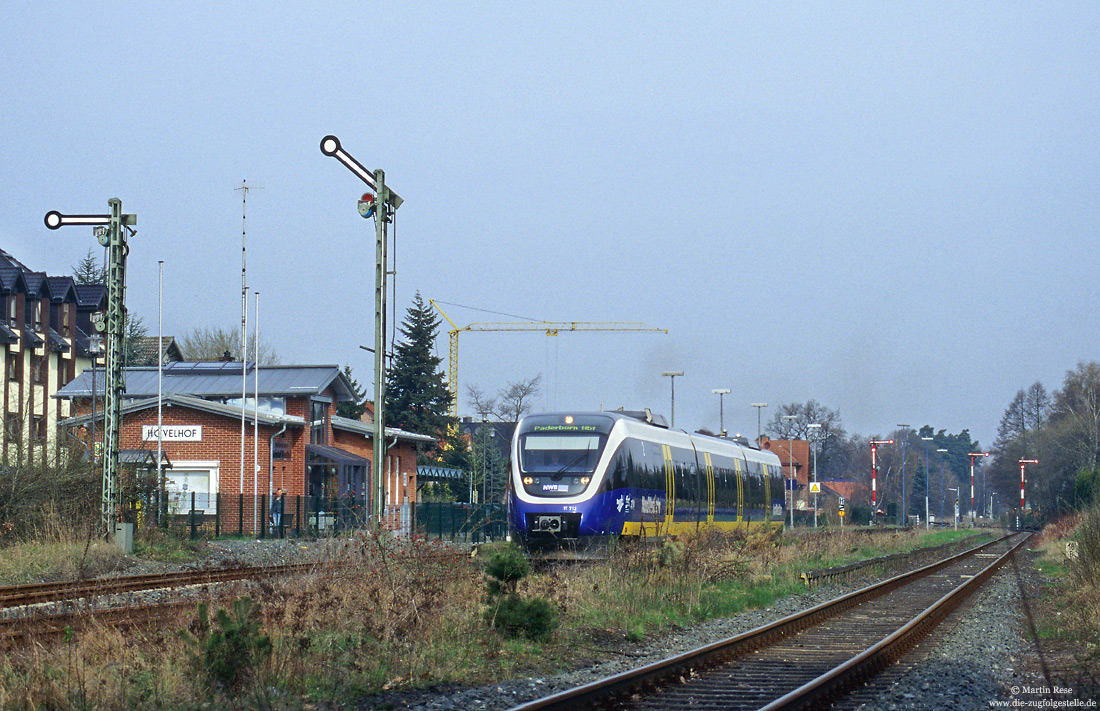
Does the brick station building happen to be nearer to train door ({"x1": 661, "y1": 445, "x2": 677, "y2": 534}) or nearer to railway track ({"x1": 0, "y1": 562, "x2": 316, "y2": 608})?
train door ({"x1": 661, "y1": 445, "x2": 677, "y2": 534})

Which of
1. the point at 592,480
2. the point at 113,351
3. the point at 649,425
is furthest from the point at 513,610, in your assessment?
the point at 113,351

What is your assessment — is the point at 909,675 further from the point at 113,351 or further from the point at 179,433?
the point at 179,433

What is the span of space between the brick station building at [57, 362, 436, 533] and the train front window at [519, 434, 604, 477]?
16.4 meters

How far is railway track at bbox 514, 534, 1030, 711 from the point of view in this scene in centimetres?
928

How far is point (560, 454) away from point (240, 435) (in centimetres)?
2242

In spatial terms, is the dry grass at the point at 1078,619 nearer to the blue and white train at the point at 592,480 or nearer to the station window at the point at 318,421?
the blue and white train at the point at 592,480

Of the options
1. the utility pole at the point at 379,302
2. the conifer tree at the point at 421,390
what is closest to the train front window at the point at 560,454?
the utility pole at the point at 379,302

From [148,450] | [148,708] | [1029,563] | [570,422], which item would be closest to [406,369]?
[148,450]

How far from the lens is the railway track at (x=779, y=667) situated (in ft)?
30.5

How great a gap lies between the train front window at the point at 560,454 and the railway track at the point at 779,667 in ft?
17.3

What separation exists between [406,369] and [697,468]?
161 feet

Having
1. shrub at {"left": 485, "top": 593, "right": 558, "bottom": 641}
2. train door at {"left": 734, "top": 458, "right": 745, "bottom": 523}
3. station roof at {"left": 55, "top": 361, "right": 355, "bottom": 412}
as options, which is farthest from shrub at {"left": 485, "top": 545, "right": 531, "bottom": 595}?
station roof at {"left": 55, "top": 361, "right": 355, "bottom": 412}

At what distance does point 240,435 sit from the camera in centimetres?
4072

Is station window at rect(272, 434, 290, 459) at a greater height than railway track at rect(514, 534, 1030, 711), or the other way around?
station window at rect(272, 434, 290, 459)
